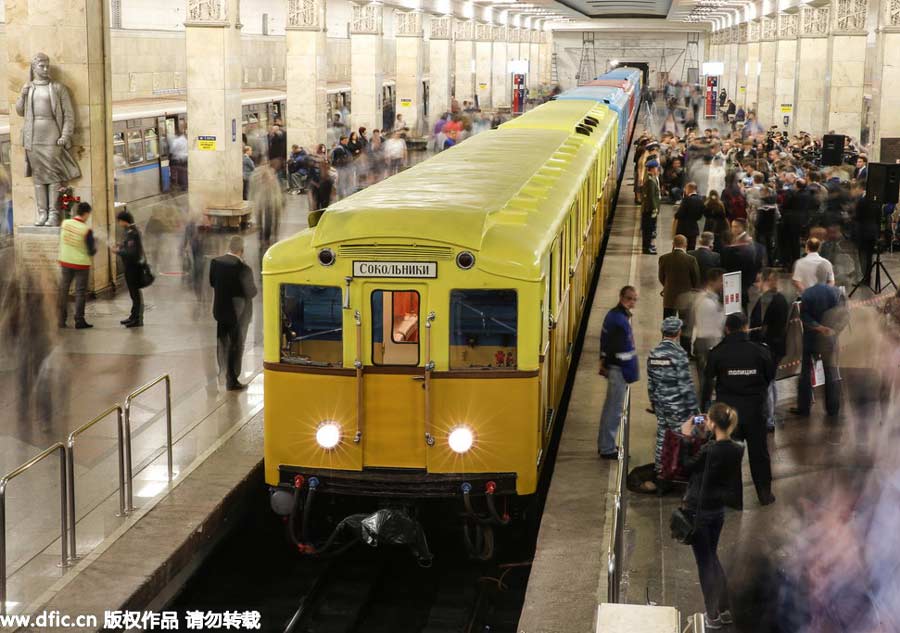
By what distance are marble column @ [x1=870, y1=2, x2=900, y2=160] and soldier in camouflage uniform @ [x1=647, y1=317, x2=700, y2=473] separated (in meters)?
18.4

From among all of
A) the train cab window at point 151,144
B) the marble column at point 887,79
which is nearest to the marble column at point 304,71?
the train cab window at point 151,144

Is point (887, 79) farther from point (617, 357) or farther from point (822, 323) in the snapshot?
point (617, 357)

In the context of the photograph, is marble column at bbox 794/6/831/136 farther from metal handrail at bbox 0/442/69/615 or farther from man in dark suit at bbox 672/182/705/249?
metal handrail at bbox 0/442/69/615

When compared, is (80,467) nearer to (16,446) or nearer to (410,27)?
(16,446)

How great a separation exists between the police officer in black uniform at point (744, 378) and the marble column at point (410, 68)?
3551 centimetres

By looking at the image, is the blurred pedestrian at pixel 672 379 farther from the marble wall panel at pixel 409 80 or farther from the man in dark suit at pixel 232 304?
the marble wall panel at pixel 409 80

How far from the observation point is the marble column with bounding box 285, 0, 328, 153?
32.1 meters

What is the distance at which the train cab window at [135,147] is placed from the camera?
28391 mm

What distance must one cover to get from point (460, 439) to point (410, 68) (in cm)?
3732

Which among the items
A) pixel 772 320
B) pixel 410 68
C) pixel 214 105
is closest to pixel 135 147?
pixel 214 105

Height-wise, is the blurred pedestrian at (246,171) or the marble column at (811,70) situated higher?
the marble column at (811,70)

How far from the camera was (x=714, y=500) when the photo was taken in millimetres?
7801

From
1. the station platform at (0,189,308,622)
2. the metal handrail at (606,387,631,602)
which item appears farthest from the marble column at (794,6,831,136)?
the metal handrail at (606,387,631,602)

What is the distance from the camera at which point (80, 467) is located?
10.6 m
